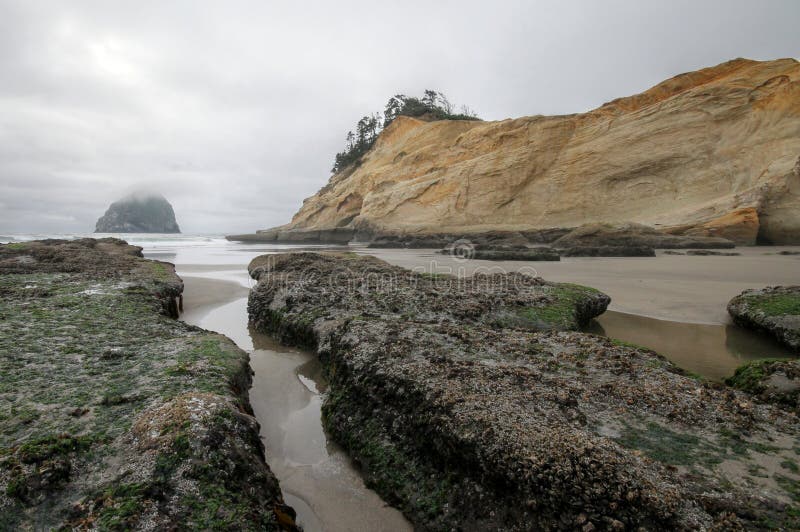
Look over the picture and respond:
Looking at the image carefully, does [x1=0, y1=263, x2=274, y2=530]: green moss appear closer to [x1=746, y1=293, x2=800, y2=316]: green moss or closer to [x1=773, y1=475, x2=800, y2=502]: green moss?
[x1=773, y1=475, x2=800, y2=502]: green moss

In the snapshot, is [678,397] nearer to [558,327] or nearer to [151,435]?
[558,327]

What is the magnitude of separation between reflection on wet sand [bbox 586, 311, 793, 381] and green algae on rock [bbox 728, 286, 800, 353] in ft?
0.44

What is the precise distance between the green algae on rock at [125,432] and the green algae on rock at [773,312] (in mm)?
5593

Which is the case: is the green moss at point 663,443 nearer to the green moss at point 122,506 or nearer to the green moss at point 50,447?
the green moss at point 122,506

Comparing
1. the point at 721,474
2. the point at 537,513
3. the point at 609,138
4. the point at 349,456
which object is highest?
the point at 609,138

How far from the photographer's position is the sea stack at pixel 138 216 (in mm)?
104375

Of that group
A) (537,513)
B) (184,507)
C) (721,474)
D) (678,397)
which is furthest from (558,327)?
(184,507)

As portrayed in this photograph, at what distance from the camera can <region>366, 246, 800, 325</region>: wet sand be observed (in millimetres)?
6242

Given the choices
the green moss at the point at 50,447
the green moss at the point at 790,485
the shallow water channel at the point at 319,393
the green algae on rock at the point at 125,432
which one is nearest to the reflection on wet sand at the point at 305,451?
the shallow water channel at the point at 319,393

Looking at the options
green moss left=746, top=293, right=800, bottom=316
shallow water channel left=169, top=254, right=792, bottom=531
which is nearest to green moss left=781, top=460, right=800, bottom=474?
shallow water channel left=169, top=254, right=792, bottom=531

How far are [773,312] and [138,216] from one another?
131 metres

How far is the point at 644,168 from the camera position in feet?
71.7

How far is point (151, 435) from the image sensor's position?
2031 millimetres

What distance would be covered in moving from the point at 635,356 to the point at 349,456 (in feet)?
8.06
